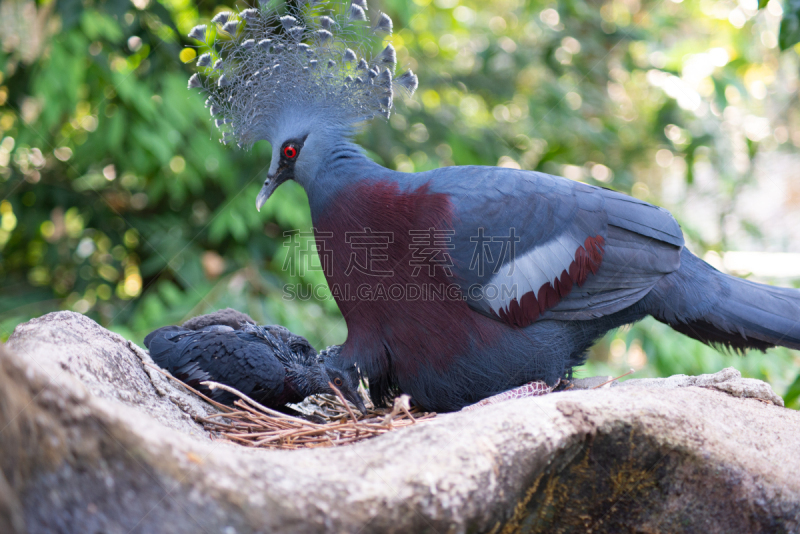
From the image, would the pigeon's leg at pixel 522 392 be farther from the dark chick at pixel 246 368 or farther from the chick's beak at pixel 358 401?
the dark chick at pixel 246 368

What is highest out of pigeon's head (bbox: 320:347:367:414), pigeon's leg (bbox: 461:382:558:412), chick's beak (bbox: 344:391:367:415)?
pigeon's leg (bbox: 461:382:558:412)

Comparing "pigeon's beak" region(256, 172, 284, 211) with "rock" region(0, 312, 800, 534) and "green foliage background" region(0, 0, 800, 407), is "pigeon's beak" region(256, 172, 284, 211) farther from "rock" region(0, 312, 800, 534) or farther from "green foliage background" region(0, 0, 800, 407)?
"rock" region(0, 312, 800, 534)

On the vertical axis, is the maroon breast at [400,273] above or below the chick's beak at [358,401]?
above

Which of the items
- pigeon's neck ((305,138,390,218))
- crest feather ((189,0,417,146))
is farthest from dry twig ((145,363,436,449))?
crest feather ((189,0,417,146))

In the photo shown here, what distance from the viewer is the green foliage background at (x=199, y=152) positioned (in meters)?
3.58

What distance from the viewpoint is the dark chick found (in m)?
2.50

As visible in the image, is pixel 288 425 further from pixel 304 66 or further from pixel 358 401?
pixel 304 66

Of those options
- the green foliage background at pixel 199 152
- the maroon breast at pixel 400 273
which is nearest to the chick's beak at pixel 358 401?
the maroon breast at pixel 400 273

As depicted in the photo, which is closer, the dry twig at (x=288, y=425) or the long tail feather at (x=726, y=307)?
the dry twig at (x=288, y=425)

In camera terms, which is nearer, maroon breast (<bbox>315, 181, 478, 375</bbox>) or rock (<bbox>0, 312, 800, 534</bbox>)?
rock (<bbox>0, 312, 800, 534</bbox>)

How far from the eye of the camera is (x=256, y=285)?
4.01 metres

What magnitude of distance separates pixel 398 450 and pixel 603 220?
4.85 feet

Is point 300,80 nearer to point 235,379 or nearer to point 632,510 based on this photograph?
point 235,379

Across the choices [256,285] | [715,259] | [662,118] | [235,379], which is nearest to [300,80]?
[235,379]
